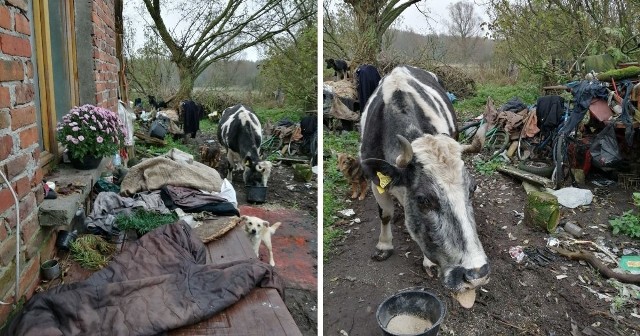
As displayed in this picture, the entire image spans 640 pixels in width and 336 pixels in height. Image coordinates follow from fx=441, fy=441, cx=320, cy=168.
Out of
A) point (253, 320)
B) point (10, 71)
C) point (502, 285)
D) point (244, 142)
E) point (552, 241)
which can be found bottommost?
point (502, 285)

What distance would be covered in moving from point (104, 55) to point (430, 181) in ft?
8.82

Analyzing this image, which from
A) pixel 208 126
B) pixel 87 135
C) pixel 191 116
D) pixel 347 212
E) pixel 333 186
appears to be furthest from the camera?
pixel 208 126

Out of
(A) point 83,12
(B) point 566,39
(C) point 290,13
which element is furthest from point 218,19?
(B) point 566,39

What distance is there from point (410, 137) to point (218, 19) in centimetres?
672

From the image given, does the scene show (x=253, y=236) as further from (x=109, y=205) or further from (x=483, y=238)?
(x=483, y=238)

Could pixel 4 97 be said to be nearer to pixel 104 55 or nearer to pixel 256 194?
pixel 104 55

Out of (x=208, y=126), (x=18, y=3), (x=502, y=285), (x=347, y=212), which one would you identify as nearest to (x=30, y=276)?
(x=18, y=3)

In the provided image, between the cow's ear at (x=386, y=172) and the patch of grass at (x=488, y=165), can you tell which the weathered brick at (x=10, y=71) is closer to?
the cow's ear at (x=386, y=172)

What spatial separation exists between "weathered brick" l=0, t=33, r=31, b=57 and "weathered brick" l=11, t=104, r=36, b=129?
0.62 ft

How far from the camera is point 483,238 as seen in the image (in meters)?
3.56

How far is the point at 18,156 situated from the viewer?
151cm

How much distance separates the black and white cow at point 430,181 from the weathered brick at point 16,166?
150 centimetres

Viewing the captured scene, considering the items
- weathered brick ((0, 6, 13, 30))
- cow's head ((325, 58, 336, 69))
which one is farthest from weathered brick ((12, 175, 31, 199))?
cow's head ((325, 58, 336, 69))

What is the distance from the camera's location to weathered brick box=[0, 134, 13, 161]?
1.36 meters
